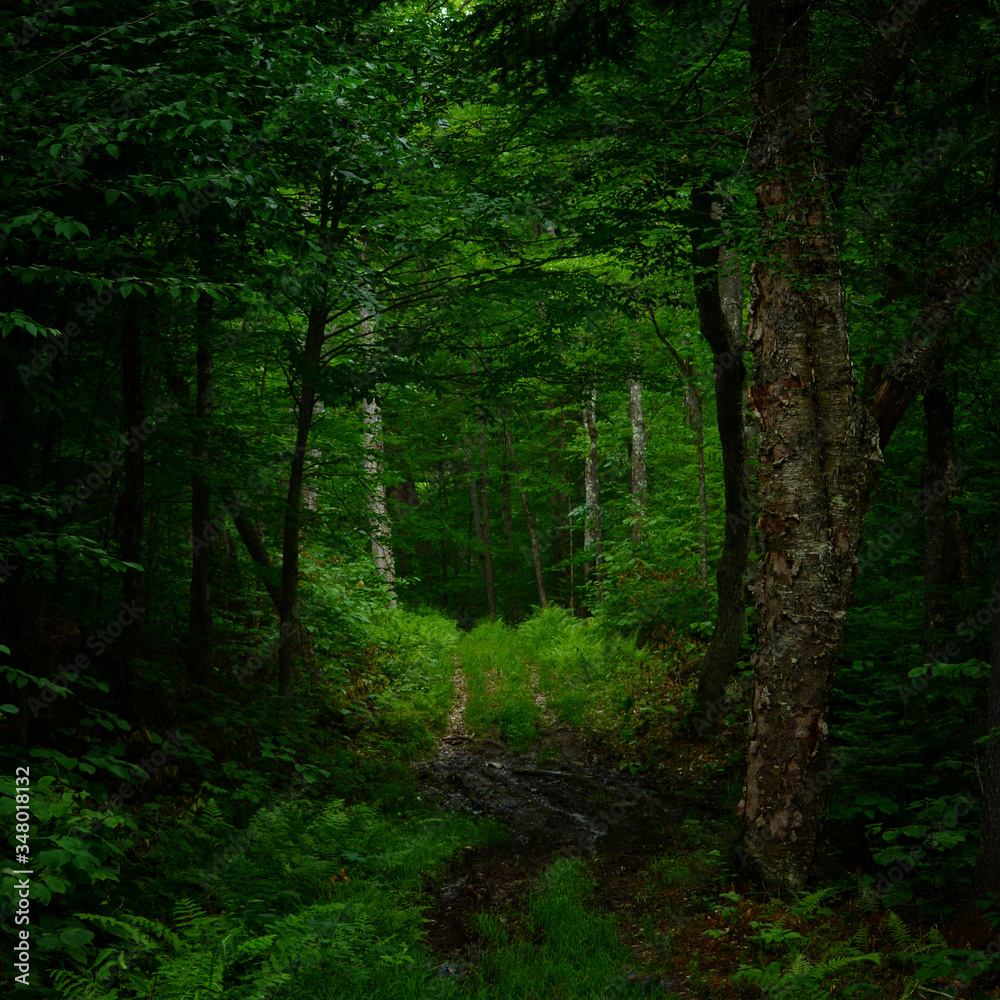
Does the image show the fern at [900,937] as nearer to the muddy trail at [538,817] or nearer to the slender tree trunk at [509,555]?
the muddy trail at [538,817]

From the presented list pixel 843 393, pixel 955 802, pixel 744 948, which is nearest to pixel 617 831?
pixel 744 948

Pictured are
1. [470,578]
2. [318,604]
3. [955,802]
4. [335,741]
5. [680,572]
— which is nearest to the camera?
[955,802]

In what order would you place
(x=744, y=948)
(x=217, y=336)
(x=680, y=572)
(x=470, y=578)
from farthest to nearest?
(x=470, y=578) → (x=680, y=572) → (x=217, y=336) → (x=744, y=948)

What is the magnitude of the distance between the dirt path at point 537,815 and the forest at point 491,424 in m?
0.06

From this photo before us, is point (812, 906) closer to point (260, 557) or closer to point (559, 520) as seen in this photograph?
point (260, 557)

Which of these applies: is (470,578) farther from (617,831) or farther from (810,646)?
(810,646)

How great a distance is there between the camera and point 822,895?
179 inches

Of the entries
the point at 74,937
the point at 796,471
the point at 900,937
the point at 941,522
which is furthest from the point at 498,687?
the point at 74,937

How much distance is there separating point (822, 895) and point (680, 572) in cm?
895

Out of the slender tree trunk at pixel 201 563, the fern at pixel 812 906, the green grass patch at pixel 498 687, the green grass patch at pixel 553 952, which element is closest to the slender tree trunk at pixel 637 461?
the green grass patch at pixel 498 687

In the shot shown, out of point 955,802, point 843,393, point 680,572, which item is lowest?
point 955,802

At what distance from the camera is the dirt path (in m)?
5.76

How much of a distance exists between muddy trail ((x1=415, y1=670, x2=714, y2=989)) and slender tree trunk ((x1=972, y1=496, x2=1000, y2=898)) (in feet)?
6.85

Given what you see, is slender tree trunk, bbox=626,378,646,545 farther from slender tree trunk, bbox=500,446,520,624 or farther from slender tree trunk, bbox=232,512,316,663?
slender tree trunk, bbox=500,446,520,624
